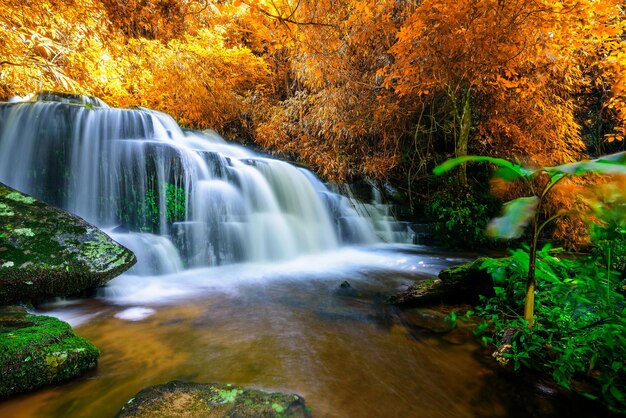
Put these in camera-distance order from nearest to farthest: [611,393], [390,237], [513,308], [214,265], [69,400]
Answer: [611,393]
[69,400]
[513,308]
[214,265]
[390,237]

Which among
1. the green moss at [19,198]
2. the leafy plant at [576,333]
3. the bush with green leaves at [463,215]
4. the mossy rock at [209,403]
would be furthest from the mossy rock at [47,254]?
the bush with green leaves at [463,215]

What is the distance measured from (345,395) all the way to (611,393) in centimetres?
136

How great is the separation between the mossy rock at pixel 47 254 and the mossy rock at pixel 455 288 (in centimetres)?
312

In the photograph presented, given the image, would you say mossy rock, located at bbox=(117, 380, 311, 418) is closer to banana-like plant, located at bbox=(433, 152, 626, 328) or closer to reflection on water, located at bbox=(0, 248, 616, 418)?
reflection on water, located at bbox=(0, 248, 616, 418)

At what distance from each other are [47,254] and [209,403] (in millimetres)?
2667

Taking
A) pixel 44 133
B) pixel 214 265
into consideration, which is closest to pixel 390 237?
pixel 214 265

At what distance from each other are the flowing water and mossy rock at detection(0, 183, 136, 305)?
0.30 m

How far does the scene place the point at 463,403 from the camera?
1761mm

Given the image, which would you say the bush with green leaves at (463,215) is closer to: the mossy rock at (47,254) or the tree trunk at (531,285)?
the tree trunk at (531,285)

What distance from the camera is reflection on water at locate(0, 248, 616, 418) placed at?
174 centimetres

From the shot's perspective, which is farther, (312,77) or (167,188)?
(312,77)

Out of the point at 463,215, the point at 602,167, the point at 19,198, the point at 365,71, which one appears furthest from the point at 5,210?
the point at 463,215

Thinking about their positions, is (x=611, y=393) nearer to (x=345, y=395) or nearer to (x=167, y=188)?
(x=345, y=395)

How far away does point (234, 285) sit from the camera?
4246 millimetres
